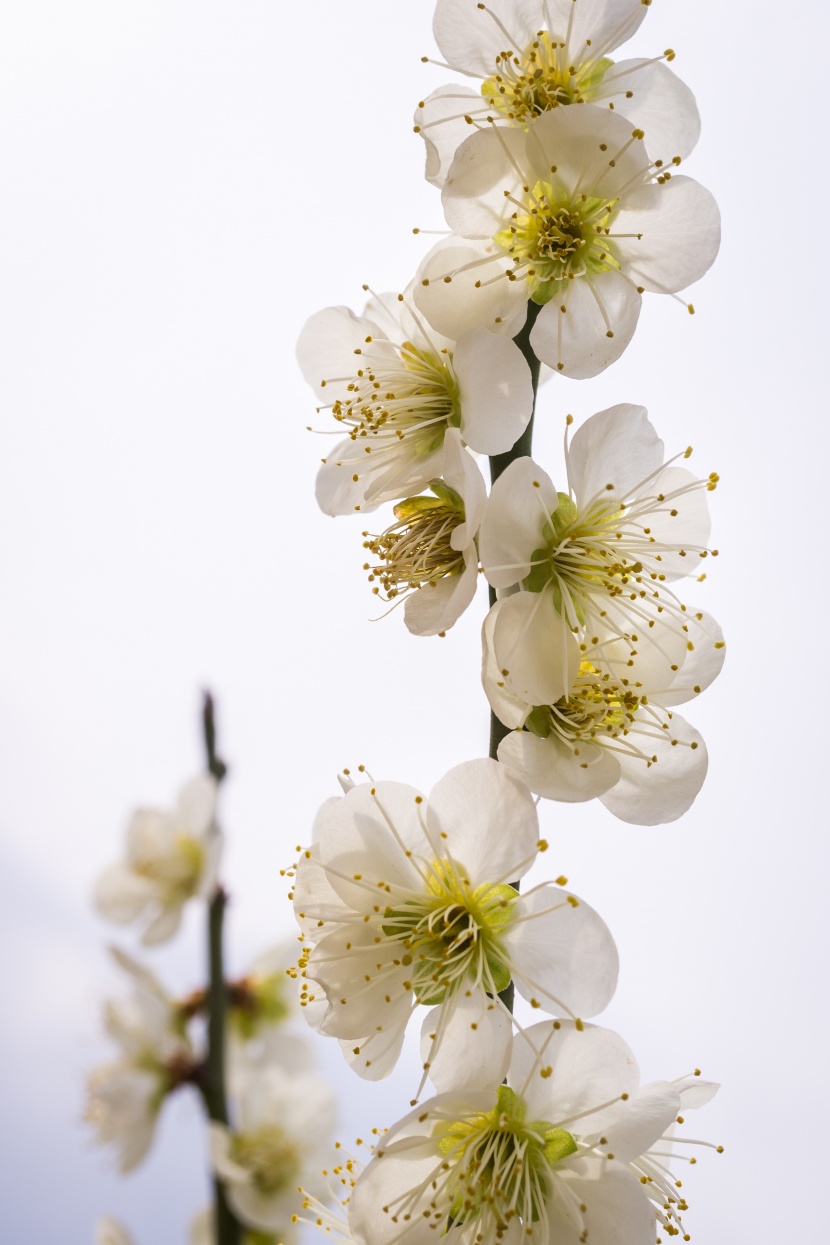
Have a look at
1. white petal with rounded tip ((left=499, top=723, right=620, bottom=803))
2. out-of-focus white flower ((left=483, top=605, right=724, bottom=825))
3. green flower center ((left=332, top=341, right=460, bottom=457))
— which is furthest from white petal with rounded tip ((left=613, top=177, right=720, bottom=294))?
white petal with rounded tip ((left=499, top=723, right=620, bottom=803))

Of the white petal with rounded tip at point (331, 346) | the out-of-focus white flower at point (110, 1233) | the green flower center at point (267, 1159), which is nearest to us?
the white petal with rounded tip at point (331, 346)

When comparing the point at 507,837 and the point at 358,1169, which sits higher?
the point at 507,837

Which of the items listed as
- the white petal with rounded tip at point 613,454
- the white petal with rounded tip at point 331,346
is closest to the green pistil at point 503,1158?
the white petal with rounded tip at point 613,454

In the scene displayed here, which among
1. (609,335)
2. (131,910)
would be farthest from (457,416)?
(131,910)

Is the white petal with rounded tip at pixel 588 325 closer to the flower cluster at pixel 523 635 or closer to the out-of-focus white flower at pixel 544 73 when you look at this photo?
the flower cluster at pixel 523 635

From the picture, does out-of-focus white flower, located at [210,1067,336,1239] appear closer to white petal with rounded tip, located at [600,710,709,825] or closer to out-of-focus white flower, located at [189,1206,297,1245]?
out-of-focus white flower, located at [189,1206,297,1245]

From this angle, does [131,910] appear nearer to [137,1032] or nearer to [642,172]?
[137,1032]

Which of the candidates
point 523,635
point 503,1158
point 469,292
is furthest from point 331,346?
point 503,1158
